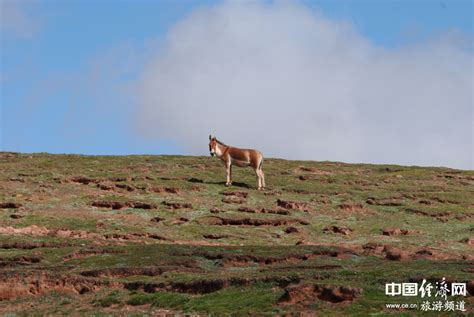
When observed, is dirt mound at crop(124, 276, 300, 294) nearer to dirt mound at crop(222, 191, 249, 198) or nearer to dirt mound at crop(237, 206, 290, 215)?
dirt mound at crop(237, 206, 290, 215)

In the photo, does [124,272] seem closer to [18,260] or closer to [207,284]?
[207,284]

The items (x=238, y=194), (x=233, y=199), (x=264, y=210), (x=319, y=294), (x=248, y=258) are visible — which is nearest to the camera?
(x=319, y=294)

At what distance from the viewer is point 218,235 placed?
4441 cm

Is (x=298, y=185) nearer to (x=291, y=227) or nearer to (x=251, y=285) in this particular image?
(x=291, y=227)

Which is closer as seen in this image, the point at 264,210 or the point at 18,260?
the point at 18,260

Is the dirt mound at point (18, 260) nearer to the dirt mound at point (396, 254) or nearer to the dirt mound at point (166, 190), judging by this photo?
the dirt mound at point (396, 254)

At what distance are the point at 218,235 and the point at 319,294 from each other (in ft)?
62.9

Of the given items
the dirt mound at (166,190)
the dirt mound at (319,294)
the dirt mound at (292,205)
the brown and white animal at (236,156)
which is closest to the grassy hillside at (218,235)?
the dirt mound at (319,294)

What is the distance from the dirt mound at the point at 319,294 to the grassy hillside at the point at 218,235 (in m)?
0.04

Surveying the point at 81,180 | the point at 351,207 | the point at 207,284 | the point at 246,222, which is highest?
the point at 81,180

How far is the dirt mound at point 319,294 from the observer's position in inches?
996

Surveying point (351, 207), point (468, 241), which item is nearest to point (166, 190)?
point (351, 207)

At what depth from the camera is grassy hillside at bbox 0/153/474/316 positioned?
27.1 metres

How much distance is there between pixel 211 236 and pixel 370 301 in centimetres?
2009
